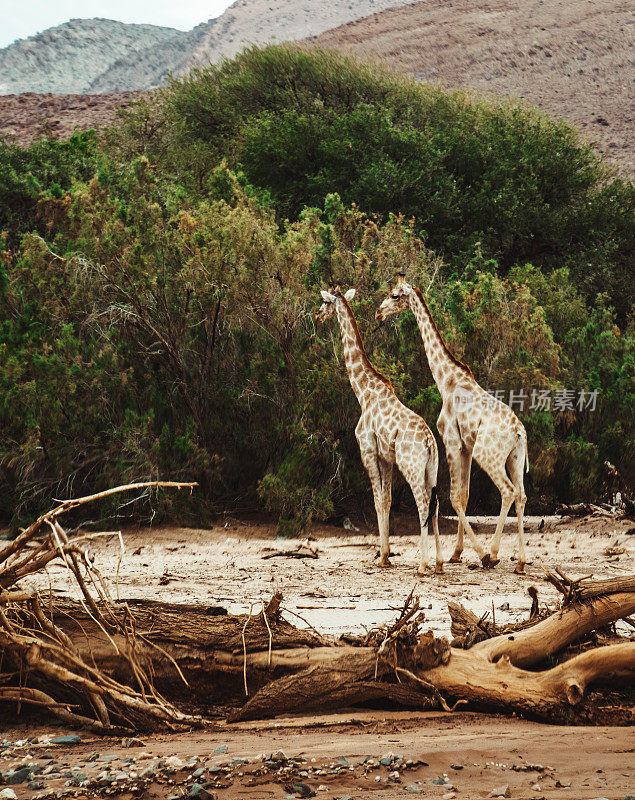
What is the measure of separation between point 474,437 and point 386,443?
3.10ft

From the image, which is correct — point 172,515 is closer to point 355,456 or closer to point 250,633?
point 355,456

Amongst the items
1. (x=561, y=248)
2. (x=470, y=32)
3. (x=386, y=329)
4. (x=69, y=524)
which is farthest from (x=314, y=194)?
(x=470, y=32)

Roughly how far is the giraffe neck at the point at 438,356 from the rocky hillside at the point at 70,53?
207ft

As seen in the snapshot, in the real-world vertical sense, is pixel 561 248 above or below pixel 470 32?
below

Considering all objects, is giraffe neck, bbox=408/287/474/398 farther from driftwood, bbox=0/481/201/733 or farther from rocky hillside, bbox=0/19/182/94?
rocky hillside, bbox=0/19/182/94

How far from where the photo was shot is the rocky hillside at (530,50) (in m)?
44.0

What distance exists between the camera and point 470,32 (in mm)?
51375

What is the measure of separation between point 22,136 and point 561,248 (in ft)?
78.3

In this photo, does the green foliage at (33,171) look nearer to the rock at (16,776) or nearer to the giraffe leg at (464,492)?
the giraffe leg at (464,492)

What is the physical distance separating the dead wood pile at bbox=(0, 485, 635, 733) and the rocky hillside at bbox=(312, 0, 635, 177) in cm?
3960

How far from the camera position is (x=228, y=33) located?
65812 millimetres

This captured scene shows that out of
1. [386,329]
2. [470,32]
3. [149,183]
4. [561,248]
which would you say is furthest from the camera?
[470,32]

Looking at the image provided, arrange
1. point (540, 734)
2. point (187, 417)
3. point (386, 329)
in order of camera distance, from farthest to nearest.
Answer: point (386, 329), point (187, 417), point (540, 734)

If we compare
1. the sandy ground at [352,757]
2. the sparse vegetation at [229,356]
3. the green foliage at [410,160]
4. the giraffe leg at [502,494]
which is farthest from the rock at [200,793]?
the green foliage at [410,160]
